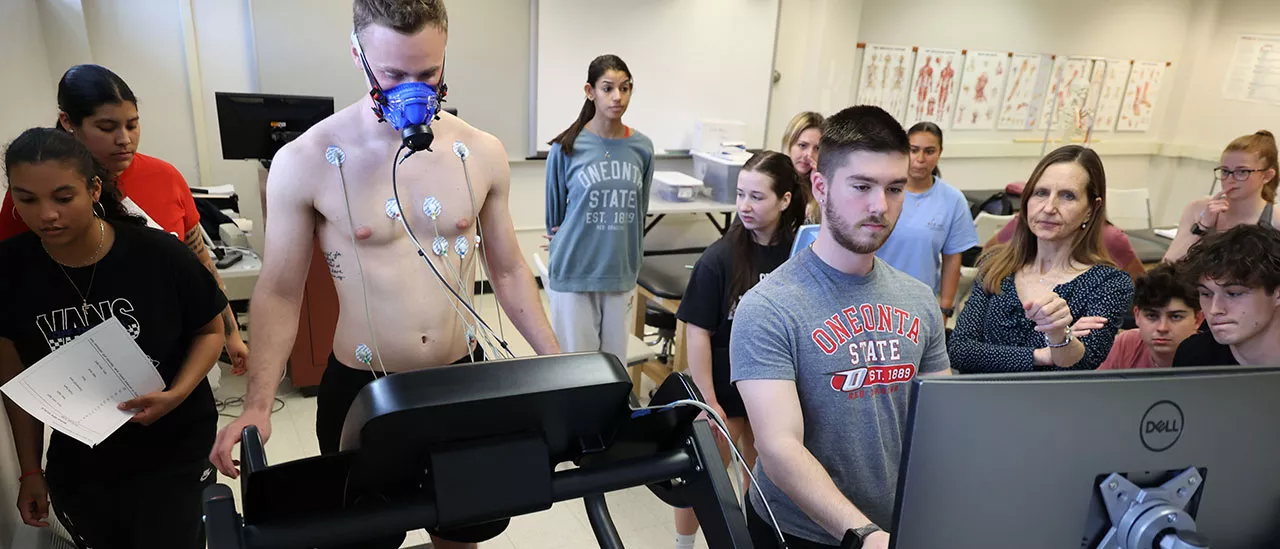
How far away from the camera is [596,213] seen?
9.22 feet

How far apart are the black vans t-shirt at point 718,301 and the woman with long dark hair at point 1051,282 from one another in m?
0.57

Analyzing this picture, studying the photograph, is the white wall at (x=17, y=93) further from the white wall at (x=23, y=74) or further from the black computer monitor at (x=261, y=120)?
the black computer monitor at (x=261, y=120)

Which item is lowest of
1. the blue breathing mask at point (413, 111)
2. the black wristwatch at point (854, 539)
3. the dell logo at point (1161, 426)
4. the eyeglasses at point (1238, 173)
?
the black wristwatch at point (854, 539)

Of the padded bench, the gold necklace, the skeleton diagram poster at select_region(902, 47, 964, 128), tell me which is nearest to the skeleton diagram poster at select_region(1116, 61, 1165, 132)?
the skeleton diagram poster at select_region(902, 47, 964, 128)

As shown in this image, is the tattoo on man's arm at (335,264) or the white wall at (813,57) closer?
the tattoo on man's arm at (335,264)

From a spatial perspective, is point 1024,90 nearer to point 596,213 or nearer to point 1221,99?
point 1221,99

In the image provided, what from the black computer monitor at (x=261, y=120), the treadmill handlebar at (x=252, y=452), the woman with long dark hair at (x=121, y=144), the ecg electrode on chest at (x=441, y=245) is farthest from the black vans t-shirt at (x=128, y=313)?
the black computer monitor at (x=261, y=120)

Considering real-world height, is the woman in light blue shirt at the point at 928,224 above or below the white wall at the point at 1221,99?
below

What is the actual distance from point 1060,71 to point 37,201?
753 centimetres

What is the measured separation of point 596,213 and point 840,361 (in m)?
1.67

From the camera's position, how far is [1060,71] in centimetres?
673

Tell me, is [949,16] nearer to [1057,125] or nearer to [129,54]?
[1057,125]

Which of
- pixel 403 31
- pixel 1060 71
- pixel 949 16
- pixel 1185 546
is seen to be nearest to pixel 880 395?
pixel 1185 546

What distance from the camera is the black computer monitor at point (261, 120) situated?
11.5 feet
